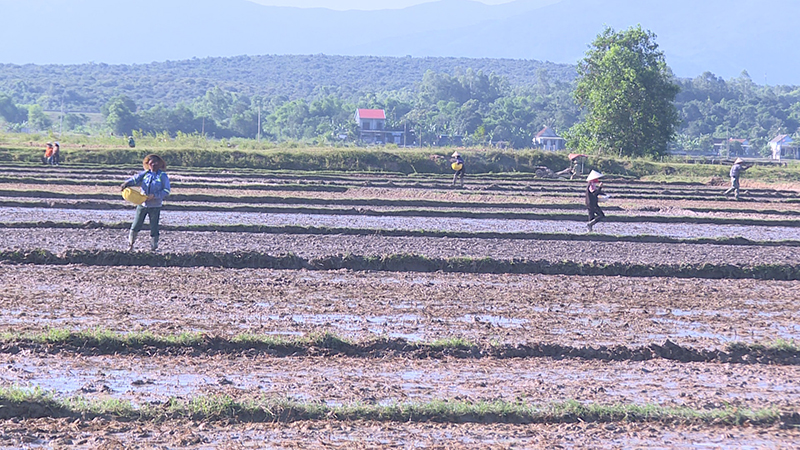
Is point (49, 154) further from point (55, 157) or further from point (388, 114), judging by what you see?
point (388, 114)

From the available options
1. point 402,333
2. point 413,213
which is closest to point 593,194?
point 413,213

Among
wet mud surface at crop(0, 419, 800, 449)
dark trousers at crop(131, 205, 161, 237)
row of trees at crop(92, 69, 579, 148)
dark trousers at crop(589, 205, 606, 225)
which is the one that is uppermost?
row of trees at crop(92, 69, 579, 148)

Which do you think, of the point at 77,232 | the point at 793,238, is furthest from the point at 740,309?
the point at 77,232

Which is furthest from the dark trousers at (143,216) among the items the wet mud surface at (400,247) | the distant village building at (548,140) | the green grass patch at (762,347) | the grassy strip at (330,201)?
the distant village building at (548,140)

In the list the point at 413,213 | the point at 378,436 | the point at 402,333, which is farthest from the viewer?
the point at 413,213

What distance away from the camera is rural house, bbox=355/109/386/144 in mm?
113250

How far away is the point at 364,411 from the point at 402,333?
102 inches

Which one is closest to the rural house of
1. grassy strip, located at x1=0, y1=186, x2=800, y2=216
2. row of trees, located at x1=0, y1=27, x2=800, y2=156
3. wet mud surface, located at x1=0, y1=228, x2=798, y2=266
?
row of trees, located at x1=0, y1=27, x2=800, y2=156

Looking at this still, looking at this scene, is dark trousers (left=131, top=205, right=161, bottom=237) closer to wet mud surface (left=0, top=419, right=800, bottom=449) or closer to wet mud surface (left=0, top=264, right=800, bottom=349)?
wet mud surface (left=0, top=264, right=800, bottom=349)

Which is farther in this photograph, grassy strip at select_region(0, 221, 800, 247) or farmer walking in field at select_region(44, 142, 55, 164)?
farmer walking in field at select_region(44, 142, 55, 164)

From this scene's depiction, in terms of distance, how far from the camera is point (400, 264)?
13.7m

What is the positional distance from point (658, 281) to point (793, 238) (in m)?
8.32

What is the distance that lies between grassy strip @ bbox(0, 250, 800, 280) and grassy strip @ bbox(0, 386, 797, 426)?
6.60 metres

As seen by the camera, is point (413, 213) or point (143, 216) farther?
point (413, 213)
